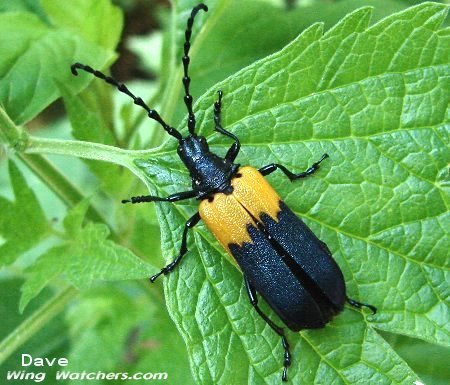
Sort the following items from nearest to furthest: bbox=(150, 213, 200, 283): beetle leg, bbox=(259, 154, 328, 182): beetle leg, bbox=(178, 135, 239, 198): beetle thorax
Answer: bbox=(150, 213, 200, 283): beetle leg, bbox=(259, 154, 328, 182): beetle leg, bbox=(178, 135, 239, 198): beetle thorax

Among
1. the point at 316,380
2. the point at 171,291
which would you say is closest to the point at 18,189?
the point at 171,291

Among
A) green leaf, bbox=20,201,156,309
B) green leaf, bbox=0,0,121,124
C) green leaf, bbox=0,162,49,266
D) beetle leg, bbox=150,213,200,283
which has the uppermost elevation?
green leaf, bbox=0,0,121,124

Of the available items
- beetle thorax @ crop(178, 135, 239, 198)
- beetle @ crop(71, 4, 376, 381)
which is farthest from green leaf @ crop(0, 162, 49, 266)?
beetle thorax @ crop(178, 135, 239, 198)

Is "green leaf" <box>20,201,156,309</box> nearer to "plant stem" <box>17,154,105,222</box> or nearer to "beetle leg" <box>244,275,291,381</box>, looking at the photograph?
"plant stem" <box>17,154,105,222</box>

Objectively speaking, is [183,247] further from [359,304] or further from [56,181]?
[56,181]

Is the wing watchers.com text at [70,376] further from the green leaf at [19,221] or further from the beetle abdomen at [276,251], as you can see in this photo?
the beetle abdomen at [276,251]

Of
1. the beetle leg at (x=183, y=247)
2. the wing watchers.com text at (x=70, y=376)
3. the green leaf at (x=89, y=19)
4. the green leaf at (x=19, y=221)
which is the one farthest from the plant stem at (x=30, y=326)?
the green leaf at (x=89, y=19)

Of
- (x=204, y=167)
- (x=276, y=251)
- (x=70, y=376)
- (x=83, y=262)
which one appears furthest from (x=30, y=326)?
(x=276, y=251)
